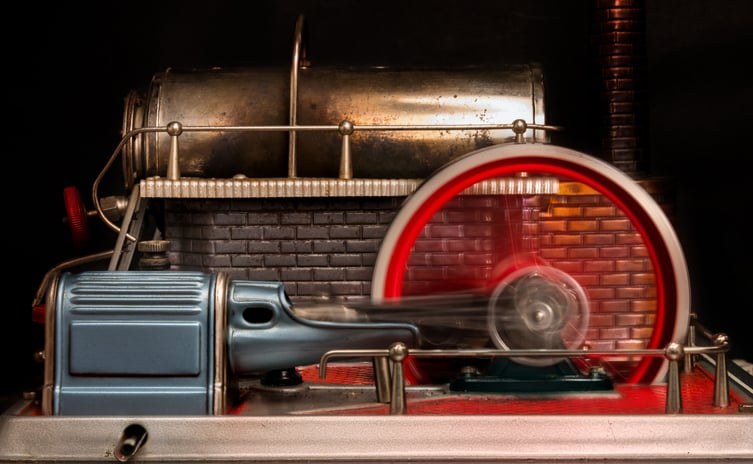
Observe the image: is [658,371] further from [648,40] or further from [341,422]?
[648,40]

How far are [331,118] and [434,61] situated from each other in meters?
1.25

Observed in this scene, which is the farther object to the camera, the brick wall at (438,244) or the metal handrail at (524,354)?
the brick wall at (438,244)

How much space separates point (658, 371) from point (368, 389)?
2.72 ft

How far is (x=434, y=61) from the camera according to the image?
179 inches

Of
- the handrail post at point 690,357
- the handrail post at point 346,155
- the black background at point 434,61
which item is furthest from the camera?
the black background at point 434,61

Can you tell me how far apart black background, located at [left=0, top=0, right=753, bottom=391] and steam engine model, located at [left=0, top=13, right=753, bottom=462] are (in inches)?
42.4

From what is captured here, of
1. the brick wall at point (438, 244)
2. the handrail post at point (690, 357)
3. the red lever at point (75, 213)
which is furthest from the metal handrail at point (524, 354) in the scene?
the red lever at point (75, 213)

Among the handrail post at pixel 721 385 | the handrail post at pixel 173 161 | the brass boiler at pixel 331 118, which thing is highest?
the brass boiler at pixel 331 118

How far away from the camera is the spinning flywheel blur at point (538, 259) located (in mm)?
2887

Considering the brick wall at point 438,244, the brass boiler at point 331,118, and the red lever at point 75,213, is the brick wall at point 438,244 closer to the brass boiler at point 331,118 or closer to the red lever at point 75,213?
the brass boiler at point 331,118

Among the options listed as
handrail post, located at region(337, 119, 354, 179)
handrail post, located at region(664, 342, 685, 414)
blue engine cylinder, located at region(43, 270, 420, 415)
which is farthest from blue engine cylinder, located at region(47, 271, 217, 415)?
handrail post, located at region(664, 342, 685, 414)

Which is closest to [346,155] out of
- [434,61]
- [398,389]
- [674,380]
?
[398,389]

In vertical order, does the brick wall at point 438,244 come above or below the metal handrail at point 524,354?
above

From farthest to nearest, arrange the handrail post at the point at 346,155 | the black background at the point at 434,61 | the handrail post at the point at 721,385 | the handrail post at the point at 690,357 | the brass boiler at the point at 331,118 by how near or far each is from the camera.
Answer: the black background at the point at 434,61
the brass boiler at the point at 331,118
the handrail post at the point at 690,357
the handrail post at the point at 346,155
the handrail post at the point at 721,385
